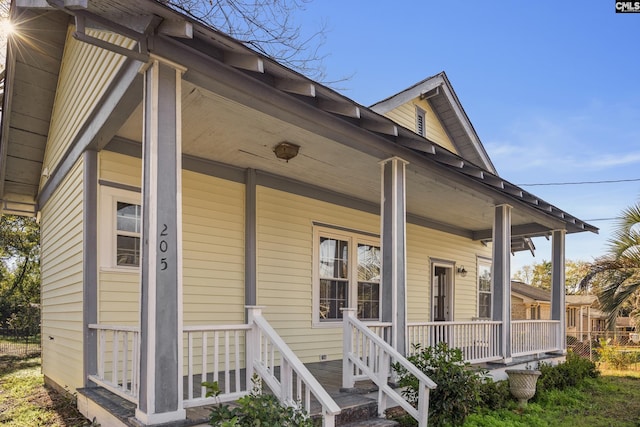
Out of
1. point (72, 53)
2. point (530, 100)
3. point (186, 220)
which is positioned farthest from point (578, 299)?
point (72, 53)

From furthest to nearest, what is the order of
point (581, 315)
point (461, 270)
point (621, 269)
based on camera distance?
1. point (581, 315)
2. point (461, 270)
3. point (621, 269)

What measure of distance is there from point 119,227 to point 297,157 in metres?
2.48

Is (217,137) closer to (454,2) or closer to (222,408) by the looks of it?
(222,408)

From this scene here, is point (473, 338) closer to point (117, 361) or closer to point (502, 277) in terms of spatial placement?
point (502, 277)

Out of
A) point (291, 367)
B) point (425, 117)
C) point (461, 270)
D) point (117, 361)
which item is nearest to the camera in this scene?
point (291, 367)

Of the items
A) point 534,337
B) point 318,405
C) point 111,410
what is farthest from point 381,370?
point 534,337

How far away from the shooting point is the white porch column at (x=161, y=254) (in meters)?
3.32

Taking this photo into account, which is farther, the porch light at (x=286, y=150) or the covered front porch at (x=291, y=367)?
the porch light at (x=286, y=150)

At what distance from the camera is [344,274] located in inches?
329

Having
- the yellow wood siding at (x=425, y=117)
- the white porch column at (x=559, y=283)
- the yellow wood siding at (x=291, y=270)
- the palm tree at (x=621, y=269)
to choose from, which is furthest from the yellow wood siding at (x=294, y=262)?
the palm tree at (x=621, y=269)

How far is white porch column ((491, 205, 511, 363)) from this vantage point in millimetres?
7918

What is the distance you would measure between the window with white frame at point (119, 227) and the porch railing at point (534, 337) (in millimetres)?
6436

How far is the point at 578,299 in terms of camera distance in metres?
24.5

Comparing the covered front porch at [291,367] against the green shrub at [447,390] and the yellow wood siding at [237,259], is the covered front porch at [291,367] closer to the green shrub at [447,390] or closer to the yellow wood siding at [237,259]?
the green shrub at [447,390]
